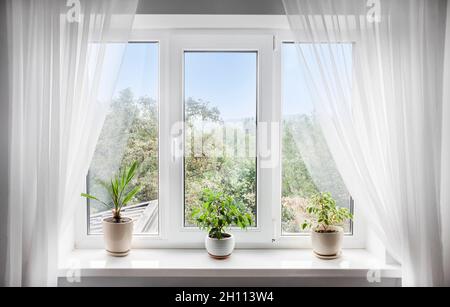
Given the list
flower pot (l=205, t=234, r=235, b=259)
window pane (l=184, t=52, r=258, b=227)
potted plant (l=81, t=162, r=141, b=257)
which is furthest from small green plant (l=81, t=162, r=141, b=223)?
flower pot (l=205, t=234, r=235, b=259)

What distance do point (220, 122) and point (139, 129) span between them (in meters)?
0.47

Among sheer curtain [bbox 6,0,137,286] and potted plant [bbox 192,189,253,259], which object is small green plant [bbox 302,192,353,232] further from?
sheer curtain [bbox 6,0,137,286]

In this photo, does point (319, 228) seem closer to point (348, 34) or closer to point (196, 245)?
point (196, 245)

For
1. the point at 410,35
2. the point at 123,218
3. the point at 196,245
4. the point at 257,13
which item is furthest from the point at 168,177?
the point at 410,35

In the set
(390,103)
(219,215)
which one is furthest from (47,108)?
(390,103)

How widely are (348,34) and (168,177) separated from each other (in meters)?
1.19

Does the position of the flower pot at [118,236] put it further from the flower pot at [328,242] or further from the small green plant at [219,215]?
the flower pot at [328,242]

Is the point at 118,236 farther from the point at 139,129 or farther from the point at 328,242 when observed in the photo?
the point at 328,242

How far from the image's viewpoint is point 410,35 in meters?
1.35

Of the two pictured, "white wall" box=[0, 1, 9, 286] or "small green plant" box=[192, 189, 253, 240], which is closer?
"white wall" box=[0, 1, 9, 286]

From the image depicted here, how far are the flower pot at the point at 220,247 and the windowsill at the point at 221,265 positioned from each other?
0.03 meters

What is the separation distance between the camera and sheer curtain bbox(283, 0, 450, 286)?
4.41ft

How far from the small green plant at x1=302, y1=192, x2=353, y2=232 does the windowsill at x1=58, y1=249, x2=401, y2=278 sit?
182 mm

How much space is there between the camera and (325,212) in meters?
1.53
